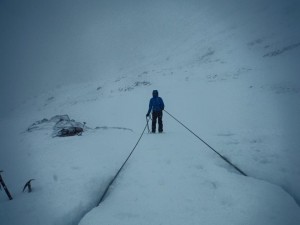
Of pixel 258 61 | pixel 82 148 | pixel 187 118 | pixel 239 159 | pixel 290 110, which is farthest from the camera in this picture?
pixel 258 61

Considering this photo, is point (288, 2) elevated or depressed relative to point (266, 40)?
elevated

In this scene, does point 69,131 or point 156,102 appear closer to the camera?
point 156,102

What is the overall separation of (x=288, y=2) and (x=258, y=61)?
19.6 metres

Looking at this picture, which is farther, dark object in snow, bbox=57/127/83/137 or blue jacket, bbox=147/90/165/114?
dark object in snow, bbox=57/127/83/137

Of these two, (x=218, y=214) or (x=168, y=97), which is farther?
(x=168, y=97)

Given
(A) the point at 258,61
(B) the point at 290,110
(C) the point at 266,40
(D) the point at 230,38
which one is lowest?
(B) the point at 290,110

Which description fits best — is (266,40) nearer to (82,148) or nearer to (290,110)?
(290,110)

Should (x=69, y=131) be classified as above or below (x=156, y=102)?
below

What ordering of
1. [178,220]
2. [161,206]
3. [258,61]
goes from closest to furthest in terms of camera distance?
[178,220], [161,206], [258,61]

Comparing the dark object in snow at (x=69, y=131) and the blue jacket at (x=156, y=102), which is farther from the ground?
the blue jacket at (x=156, y=102)

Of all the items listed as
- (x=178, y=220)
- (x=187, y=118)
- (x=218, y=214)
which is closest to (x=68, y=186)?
(x=178, y=220)

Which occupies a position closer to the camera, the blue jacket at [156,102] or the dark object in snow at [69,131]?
the blue jacket at [156,102]

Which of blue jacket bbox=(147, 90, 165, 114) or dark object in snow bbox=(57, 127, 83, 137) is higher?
blue jacket bbox=(147, 90, 165, 114)

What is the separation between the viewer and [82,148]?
6.98 metres
